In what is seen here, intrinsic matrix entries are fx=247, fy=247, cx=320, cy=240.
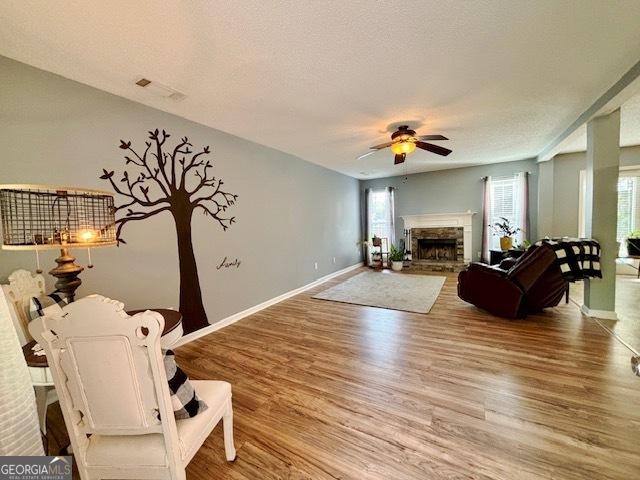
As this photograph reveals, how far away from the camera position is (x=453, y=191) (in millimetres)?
6297

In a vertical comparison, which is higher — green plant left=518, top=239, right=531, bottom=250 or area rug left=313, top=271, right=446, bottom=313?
green plant left=518, top=239, right=531, bottom=250

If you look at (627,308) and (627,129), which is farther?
(627,129)

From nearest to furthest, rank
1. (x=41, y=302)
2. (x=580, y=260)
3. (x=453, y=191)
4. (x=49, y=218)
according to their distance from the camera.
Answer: (x=49, y=218), (x=41, y=302), (x=580, y=260), (x=453, y=191)

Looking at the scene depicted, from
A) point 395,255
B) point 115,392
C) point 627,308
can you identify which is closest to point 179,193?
point 115,392

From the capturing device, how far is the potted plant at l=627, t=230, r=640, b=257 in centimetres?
428

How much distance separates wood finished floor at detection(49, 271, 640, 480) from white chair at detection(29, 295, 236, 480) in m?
0.50

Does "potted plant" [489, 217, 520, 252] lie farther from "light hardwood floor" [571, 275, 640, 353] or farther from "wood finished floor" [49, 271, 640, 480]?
"wood finished floor" [49, 271, 640, 480]

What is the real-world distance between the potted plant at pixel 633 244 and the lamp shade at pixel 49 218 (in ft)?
24.1

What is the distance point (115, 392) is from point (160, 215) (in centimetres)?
220

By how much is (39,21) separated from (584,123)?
5237mm

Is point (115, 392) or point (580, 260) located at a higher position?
point (580, 260)

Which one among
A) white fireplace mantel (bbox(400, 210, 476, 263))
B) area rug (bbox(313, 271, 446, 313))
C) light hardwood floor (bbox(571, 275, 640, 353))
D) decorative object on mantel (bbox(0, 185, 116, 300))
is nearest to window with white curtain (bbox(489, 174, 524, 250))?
white fireplace mantel (bbox(400, 210, 476, 263))

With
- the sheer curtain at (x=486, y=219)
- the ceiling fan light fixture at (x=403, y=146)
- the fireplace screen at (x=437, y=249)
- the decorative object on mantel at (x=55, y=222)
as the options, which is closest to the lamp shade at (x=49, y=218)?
the decorative object on mantel at (x=55, y=222)

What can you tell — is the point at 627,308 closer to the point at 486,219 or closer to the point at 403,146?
the point at 486,219
